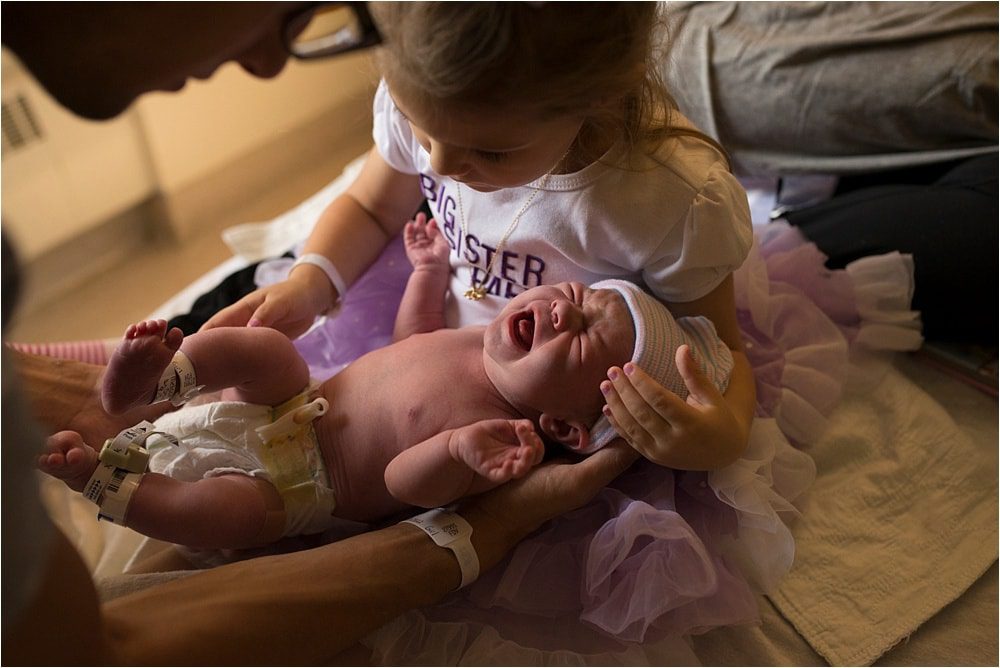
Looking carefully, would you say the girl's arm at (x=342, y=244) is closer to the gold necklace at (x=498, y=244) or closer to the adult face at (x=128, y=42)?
the gold necklace at (x=498, y=244)

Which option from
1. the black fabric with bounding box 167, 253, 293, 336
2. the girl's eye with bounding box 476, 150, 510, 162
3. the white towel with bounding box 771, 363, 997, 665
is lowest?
the white towel with bounding box 771, 363, 997, 665

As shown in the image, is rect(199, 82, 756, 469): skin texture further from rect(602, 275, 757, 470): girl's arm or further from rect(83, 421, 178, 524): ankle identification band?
rect(83, 421, 178, 524): ankle identification band

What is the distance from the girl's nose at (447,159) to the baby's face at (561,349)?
168 millimetres

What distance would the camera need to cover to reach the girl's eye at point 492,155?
788 mm

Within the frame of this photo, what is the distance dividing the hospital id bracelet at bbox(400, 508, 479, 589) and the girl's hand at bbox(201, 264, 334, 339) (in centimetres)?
28

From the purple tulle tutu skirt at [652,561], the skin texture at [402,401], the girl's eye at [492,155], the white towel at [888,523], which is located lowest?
the white towel at [888,523]

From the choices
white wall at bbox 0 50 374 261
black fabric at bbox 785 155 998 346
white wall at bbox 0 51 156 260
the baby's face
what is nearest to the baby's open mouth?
the baby's face

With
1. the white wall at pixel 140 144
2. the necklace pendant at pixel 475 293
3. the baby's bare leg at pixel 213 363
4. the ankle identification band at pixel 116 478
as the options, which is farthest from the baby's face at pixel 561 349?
the white wall at pixel 140 144

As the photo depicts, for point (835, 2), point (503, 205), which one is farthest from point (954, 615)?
point (835, 2)

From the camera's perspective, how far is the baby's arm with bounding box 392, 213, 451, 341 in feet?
3.48

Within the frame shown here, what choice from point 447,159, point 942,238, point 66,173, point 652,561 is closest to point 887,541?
point 652,561

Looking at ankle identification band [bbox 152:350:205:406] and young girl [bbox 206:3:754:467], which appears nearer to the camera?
young girl [bbox 206:3:754:467]

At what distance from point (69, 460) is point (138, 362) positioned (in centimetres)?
11

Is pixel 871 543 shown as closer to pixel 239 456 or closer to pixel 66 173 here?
pixel 239 456
